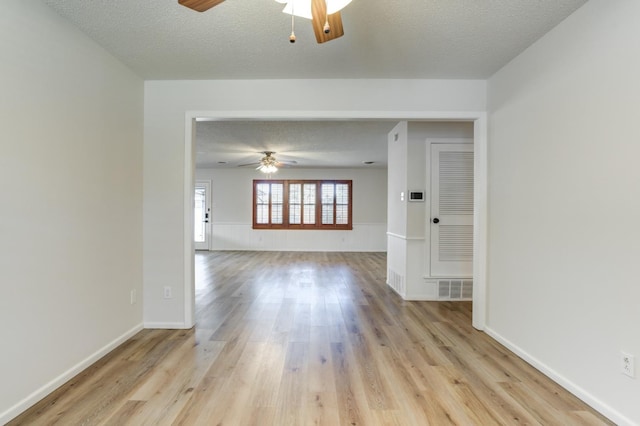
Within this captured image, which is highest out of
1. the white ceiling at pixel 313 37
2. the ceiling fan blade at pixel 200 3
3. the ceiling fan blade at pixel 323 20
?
the white ceiling at pixel 313 37

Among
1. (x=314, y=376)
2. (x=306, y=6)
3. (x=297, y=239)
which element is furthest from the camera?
(x=297, y=239)

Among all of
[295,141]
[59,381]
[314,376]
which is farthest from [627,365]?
[295,141]

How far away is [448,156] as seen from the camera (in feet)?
13.2

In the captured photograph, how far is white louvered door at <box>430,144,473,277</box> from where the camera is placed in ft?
13.2

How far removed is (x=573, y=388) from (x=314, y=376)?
65.6 inches

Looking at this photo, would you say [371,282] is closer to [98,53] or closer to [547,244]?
[547,244]

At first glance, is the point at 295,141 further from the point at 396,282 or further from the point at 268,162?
the point at 396,282

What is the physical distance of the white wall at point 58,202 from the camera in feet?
5.62

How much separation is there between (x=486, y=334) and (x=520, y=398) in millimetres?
1075

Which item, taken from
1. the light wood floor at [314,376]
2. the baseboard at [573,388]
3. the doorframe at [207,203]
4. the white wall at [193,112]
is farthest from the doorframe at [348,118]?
the doorframe at [207,203]

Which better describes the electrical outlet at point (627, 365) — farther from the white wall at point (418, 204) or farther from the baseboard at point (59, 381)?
the baseboard at point (59, 381)

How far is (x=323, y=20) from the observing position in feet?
4.93

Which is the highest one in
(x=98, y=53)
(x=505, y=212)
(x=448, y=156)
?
(x=98, y=53)

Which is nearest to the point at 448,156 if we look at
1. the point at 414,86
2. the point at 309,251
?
the point at 414,86
